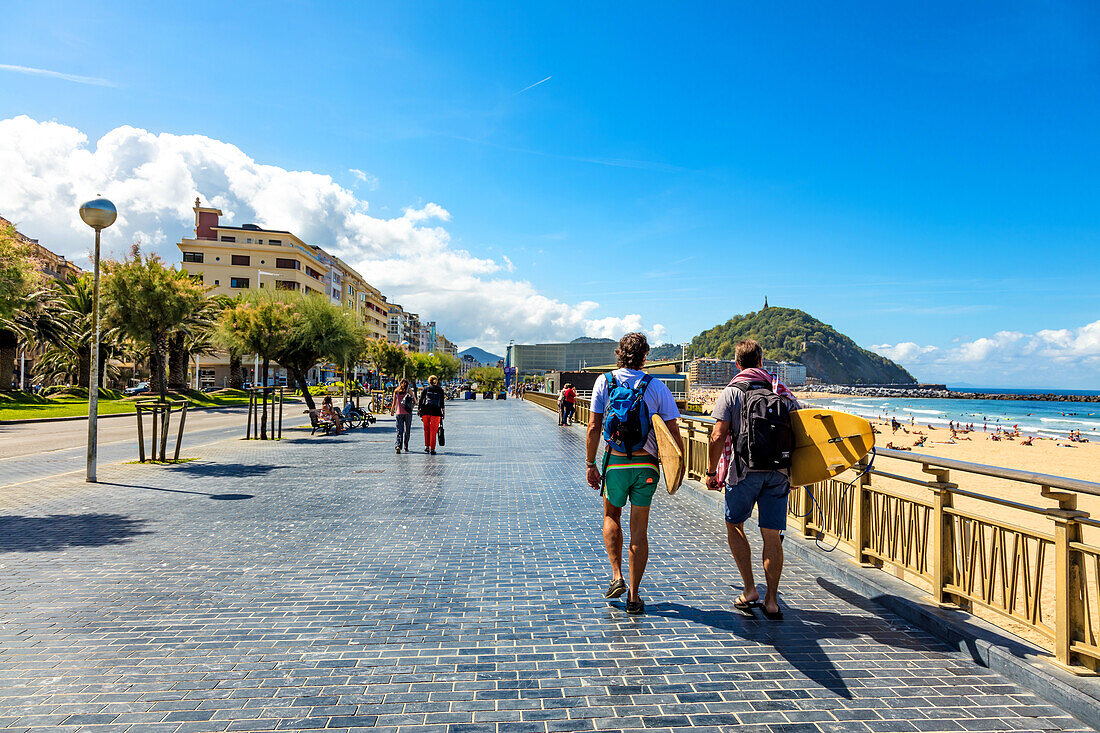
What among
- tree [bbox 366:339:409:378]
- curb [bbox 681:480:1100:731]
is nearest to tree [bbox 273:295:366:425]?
curb [bbox 681:480:1100:731]

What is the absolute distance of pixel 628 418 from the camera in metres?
4.41

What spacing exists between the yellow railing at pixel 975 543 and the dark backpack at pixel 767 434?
34.4 inches

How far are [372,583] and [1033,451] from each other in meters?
40.7

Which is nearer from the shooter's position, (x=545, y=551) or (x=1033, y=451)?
(x=545, y=551)

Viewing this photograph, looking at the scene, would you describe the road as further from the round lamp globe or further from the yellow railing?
the yellow railing

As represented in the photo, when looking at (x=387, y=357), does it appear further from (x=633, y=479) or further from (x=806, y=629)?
(x=806, y=629)

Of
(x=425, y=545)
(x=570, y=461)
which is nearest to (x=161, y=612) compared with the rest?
(x=425, y=545)

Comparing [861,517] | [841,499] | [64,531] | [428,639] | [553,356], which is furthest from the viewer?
[553,356]

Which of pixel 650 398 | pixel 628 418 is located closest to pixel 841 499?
pixel 650 398

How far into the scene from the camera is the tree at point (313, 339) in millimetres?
23641

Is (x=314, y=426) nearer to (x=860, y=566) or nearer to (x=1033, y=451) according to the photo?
(x=860, y=566)

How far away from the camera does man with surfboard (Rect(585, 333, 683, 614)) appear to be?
444 centimetres

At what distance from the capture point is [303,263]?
77.9 meters

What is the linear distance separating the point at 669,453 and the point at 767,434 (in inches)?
25.6
